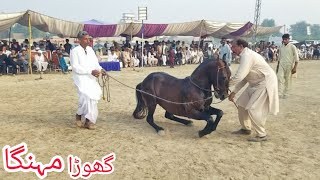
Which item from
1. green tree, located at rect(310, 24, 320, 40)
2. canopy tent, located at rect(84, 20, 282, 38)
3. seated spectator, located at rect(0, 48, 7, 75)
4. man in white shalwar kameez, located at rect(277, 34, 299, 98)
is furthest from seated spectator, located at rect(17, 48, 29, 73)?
green tree, located at rect(310, 24, 320, 40)

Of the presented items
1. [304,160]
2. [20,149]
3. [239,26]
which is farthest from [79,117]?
[239,26]

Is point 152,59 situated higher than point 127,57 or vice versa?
point 127,57

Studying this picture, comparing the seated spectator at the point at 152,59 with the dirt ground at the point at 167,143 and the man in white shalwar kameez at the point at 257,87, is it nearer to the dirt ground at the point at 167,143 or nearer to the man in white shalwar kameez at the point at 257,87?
the dirt ground at the point at 167,143

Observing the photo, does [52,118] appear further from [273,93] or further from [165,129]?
[273,93]

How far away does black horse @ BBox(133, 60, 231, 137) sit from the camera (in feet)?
19.2

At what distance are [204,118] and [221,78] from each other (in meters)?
0.74

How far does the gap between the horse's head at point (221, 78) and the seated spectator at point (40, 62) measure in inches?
495

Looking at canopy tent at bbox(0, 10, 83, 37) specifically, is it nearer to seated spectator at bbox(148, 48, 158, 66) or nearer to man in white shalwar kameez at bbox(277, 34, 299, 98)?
seated spectator at bbox(148, 48, 158, 66)

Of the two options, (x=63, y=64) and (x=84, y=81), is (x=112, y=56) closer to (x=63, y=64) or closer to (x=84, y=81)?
(x=63, y=64)

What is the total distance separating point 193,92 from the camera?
19.6 ft

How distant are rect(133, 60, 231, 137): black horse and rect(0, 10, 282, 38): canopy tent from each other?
461 inches

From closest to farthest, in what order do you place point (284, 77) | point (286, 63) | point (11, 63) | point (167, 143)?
point (167, 143) → point (286, 63) → point (284, 77) → point (11, 63)

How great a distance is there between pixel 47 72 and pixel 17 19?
2891 mm

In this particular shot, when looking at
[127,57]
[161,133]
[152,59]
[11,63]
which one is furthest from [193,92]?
[152,59]
